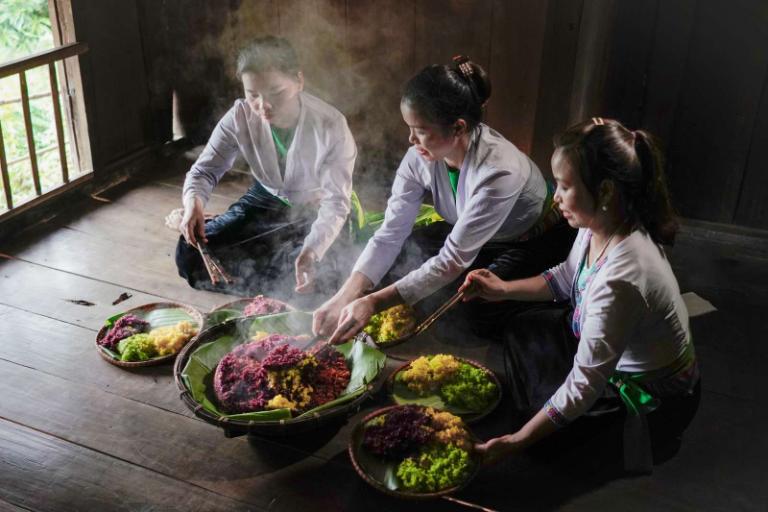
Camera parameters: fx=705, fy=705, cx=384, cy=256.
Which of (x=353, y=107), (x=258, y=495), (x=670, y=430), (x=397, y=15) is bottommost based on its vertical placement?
(x=258, y=495)

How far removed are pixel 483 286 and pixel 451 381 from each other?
1.49 ft

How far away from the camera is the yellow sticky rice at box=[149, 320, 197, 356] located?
3.36 metres

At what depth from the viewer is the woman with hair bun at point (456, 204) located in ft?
9.55

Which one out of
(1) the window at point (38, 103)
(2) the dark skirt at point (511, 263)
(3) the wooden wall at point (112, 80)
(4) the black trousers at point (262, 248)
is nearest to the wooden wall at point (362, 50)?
(3) the wooden wall at point (112, 80)

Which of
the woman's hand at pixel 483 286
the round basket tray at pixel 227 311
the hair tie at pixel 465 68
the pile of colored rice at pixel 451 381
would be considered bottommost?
the round basket tray at pixel 227 311

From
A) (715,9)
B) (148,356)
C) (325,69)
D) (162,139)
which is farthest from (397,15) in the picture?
(148,356)

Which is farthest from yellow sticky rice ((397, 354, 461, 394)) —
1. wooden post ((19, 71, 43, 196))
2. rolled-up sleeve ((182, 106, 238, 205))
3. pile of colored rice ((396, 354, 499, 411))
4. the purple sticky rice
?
wooden post ((19, 71, 43, 196))

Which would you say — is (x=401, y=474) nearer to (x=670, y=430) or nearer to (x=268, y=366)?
(x=268, y=366)

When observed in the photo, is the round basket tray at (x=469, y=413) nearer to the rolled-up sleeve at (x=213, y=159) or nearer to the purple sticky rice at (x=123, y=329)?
the purple sticky rice at (x=123, y=329)

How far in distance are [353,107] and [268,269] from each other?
1605mm

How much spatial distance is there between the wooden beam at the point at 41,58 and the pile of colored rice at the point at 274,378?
104 inches

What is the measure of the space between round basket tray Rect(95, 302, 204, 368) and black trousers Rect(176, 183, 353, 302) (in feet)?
0.99

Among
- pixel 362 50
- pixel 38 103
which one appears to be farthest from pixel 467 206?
pixel 38 103

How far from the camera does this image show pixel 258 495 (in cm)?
263
